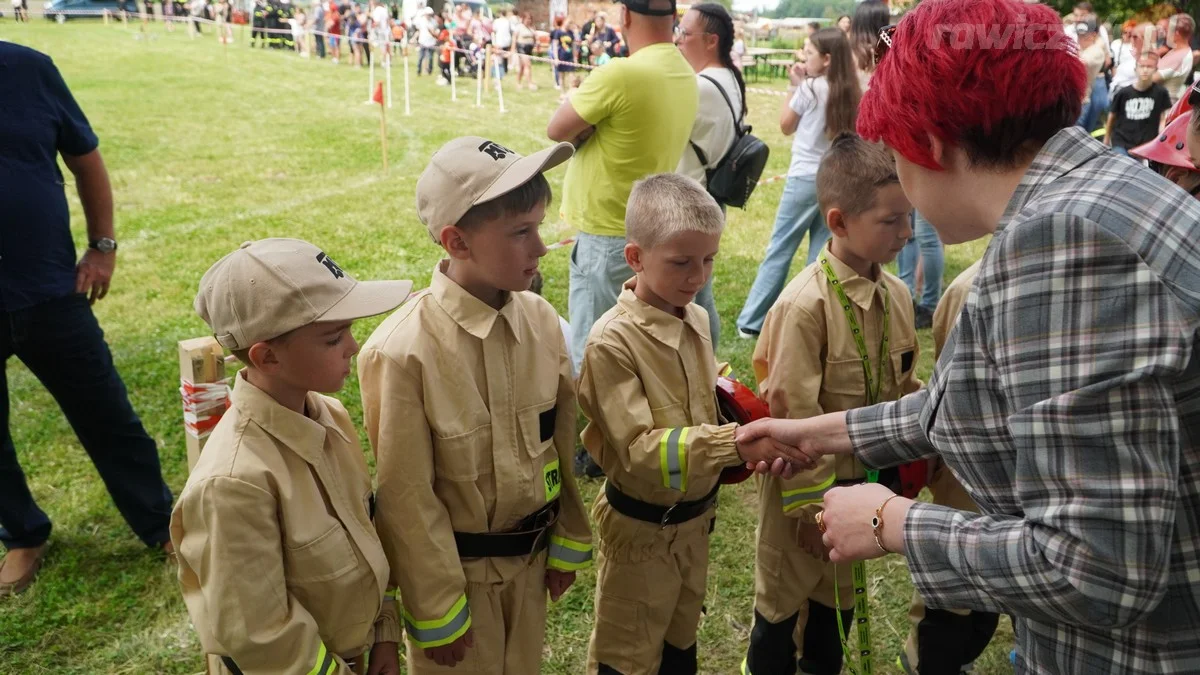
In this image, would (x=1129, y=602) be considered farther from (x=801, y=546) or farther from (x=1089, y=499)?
(x=801, y=546)

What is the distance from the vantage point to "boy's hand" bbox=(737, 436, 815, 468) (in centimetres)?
254

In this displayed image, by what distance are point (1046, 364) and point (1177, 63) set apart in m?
Answer: 11.1

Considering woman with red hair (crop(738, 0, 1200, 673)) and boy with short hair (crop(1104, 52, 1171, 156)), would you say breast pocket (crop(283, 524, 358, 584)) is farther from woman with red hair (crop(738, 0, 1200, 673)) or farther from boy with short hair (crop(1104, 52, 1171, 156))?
boy with short hair (crop(1104, 52, 1171, 156))

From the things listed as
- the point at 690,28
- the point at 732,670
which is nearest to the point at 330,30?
the point at 690,28

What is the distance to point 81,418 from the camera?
3.79m

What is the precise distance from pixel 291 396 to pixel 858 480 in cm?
189

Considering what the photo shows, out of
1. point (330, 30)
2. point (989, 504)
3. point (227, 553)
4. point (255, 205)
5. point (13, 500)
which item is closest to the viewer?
point (989, 504)

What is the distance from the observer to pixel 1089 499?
1293 millimetres

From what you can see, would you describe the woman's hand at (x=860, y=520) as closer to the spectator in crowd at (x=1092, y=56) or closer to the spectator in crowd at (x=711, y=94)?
the spectator in crowd at (x=711, y=94)

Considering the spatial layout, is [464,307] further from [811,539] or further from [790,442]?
[811,539]

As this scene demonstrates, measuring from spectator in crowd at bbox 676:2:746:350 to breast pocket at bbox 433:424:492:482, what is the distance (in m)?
2.76

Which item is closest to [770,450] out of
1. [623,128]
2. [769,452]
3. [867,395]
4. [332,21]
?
[769,452]

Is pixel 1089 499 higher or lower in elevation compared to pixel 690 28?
lower

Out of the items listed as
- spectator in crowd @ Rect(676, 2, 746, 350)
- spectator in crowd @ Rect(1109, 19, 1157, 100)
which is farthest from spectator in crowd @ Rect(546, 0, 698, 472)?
spectator in crowd @ Rect(1109, 19, 1157, 100)
